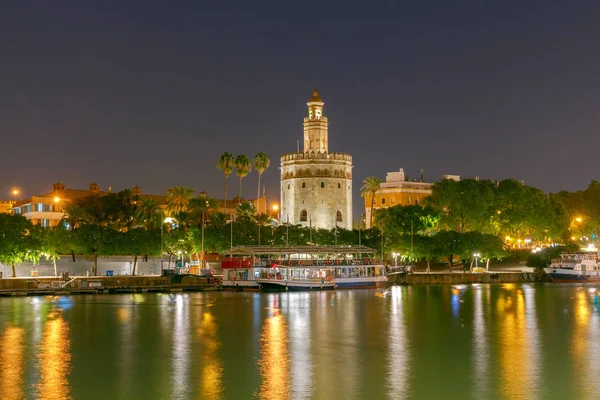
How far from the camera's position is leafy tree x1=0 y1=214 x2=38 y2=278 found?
3063 inches

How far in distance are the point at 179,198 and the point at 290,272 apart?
99.3 ft

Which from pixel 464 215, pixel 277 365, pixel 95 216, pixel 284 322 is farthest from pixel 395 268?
pixel 277 365

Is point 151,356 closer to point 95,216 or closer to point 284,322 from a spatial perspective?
point 284,322

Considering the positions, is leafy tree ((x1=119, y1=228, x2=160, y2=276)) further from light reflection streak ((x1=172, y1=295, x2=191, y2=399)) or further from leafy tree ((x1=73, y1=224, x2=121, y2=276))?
light reflection streak ((x1=172, y1=295, x2=191, y2=399))

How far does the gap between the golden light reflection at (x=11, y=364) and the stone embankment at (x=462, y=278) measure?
5065 centimetres

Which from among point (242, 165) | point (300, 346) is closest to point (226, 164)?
point (242, 165)

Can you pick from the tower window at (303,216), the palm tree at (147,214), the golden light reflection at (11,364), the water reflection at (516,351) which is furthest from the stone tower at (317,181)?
the golden light reflection at (11,364)

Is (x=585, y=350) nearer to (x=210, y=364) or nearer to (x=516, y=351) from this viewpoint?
(x=516, y=351)

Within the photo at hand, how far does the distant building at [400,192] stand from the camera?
126125 millimetres

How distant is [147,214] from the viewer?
98562 millimetres

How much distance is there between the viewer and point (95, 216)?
9181 centimetres

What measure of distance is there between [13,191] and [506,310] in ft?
231

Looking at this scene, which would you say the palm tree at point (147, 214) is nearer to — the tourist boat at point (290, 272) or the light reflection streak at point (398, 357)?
the tourist boat at point (290, 272)

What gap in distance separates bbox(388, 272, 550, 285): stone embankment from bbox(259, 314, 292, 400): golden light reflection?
137 ft
